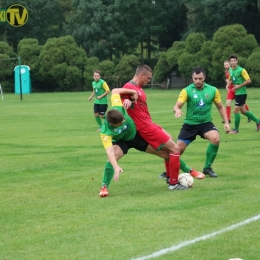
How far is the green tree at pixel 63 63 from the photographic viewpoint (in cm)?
6781

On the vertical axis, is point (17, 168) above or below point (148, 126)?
below

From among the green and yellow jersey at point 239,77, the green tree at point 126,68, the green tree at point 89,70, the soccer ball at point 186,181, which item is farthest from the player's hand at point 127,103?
the green tree at point 126,68

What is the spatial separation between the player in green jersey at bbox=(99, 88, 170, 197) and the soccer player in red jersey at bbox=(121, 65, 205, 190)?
131 mm

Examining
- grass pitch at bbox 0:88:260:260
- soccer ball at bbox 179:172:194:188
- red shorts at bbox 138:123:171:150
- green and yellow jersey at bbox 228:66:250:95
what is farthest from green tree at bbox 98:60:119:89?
red shorts at bbox 138:123:171:150

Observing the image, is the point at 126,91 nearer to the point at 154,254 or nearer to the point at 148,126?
the point at 148,126

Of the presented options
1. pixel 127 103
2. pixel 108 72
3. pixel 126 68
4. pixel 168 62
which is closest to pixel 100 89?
pixel 127 103

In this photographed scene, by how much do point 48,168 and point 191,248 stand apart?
24.1 ft

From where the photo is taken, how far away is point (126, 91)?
420 inches

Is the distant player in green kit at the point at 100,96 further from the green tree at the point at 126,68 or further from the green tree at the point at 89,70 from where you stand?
the green tree at the point at 126,68

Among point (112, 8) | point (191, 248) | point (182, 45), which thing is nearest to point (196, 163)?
point (191, 248)

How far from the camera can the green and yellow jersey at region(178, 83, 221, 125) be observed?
12359 mm

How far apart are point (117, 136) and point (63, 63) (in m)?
58.3

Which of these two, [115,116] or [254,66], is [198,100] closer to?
[115,116]

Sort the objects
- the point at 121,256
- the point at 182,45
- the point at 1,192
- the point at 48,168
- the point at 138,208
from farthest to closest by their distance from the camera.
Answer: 1. the point at 182,45
2. the point at 48,168
3. the point at 1,192
4. the point at 138,208
5. the point at 121,256
